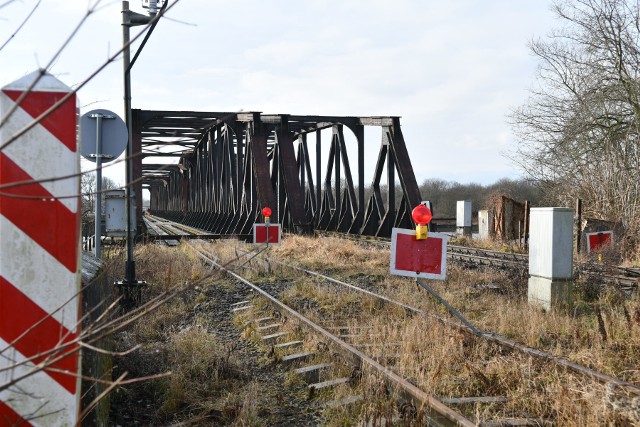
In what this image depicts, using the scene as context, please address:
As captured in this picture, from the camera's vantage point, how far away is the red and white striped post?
2.32 metres

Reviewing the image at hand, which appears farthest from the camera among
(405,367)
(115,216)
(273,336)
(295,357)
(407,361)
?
(115,216)

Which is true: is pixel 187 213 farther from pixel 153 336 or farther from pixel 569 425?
pixel 569 425

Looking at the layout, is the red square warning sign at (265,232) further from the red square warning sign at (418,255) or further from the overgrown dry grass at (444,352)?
the red square warning sign at (418,255)

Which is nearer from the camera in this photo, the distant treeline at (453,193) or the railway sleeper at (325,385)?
the railway sleeper at (325,385)

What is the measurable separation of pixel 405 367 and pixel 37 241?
349 cm

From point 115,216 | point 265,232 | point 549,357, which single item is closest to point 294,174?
point 265,232

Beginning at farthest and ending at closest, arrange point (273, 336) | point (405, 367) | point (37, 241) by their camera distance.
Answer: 1. point (273, 336)
2. point (405, 367)
3. point (37, 241)

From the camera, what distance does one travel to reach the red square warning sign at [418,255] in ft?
20.0

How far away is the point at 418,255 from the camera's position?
614cm

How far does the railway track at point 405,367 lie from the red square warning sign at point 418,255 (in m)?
0.64

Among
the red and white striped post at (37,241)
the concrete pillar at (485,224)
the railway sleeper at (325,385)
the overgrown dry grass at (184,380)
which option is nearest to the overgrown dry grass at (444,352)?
the overgrown dry grass at (184,380)

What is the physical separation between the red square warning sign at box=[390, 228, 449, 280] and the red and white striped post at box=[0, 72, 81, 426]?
13.3ft

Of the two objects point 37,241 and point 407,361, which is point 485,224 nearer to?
point 407,361

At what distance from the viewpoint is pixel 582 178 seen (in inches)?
738
